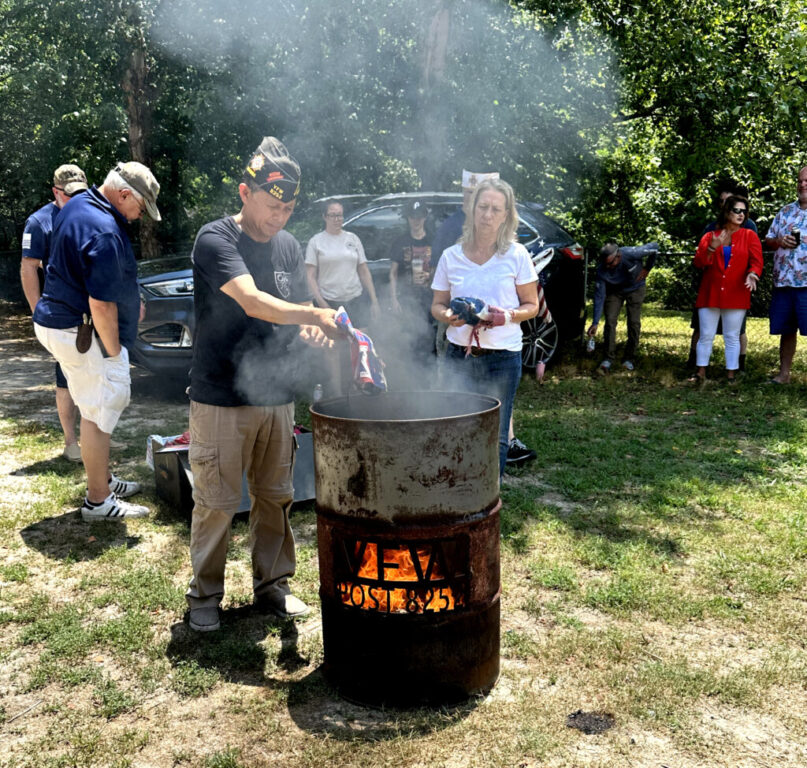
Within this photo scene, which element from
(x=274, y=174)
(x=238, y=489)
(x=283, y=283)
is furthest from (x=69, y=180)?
(x=238, y=489)

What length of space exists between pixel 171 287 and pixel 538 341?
13.8ft

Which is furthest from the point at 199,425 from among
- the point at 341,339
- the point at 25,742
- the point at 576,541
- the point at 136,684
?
the point at 576,541

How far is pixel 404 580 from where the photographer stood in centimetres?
294

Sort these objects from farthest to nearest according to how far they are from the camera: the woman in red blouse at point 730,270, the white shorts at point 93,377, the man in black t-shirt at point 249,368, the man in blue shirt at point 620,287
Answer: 1. the man in blue shirt at point 620,287
2. the woman in red blouse at point 730,270
3. the white shorts at point 93,377
4. the man in black t-shirt at point 249,368

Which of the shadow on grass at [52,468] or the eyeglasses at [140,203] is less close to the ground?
the eyeglasses at [140,203]

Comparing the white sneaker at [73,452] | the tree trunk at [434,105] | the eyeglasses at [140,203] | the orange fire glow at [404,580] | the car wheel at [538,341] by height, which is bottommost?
the white sneaker at [73,452]

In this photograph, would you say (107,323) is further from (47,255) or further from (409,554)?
(409,554)


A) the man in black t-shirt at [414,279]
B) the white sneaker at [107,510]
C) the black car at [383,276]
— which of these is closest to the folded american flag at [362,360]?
the white sneaker at [107,510]

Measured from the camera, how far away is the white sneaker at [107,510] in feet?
15.8

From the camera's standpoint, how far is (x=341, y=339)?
10.6 feet

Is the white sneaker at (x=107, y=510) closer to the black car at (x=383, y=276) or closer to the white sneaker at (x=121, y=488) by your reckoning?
the white sneaker at (x=121, y=488)

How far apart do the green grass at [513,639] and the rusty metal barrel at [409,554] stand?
128 mm

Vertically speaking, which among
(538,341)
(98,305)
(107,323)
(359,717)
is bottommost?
(359,717)

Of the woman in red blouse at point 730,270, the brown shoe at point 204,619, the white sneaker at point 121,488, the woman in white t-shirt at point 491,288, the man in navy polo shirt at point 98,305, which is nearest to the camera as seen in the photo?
the brown shoe at point 204,619
